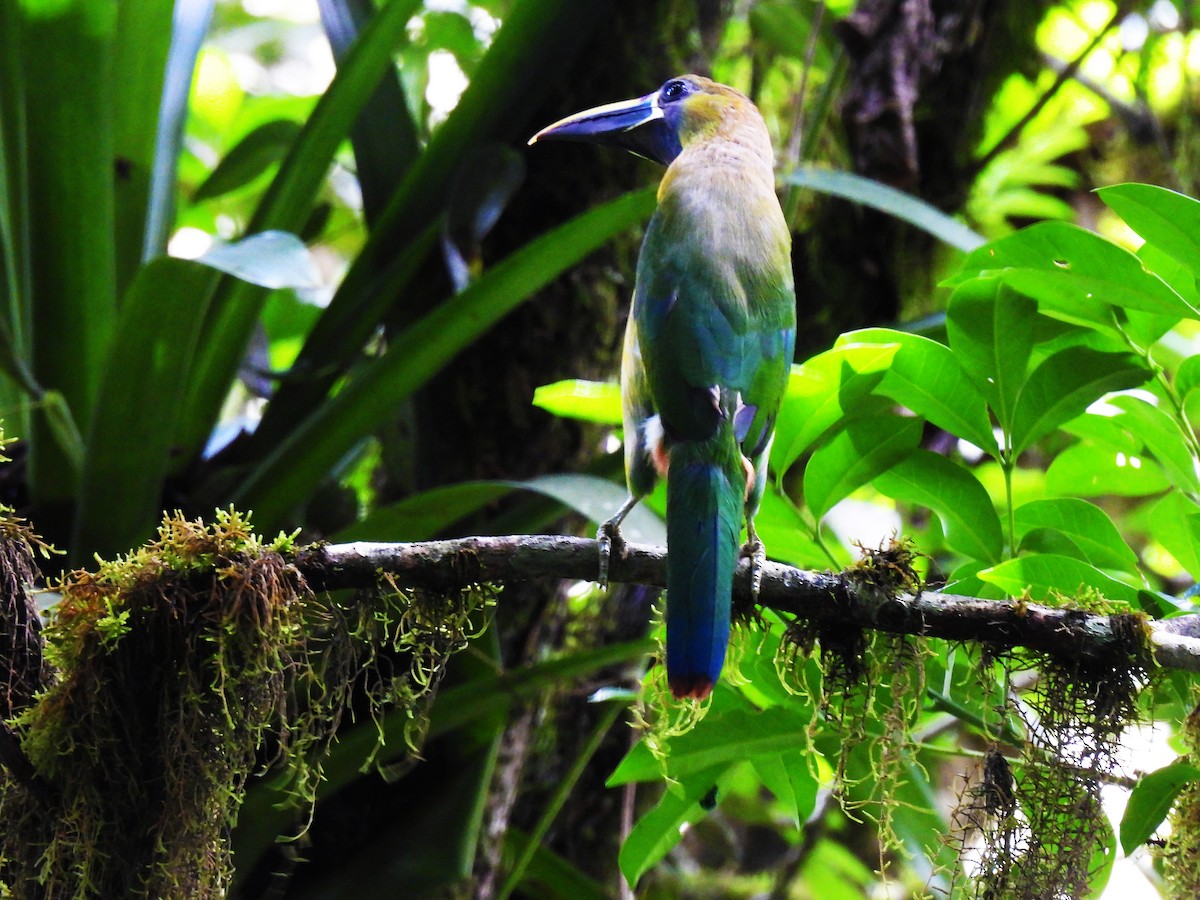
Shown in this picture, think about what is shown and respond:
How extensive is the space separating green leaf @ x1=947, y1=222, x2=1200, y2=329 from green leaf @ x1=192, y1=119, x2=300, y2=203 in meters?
2.15

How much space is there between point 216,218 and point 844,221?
2.43 metres

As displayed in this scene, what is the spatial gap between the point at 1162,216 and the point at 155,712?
167 centimetres

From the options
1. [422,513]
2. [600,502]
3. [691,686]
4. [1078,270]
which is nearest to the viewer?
[691,686]

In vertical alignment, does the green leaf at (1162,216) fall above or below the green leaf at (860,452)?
above

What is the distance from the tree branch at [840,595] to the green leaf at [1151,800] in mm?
181

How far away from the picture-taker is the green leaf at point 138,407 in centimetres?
223

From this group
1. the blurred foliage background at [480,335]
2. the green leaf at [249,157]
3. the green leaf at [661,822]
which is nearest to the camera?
the green leaf at [661,822]

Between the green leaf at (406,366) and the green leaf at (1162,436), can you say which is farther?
the green leaf at (406,366)

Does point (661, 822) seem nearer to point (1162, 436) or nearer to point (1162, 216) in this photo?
point (1162, 436)

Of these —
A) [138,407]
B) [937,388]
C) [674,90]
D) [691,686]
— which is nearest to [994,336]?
[937,388]

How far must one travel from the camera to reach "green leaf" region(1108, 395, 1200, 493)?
6.35 feet

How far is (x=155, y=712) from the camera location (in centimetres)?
163

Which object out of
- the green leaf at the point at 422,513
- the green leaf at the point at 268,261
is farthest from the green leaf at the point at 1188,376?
the green leaf at the point at 268,261

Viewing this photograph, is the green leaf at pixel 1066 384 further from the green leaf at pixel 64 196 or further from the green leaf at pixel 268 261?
the green leaf at pixel 64 196
